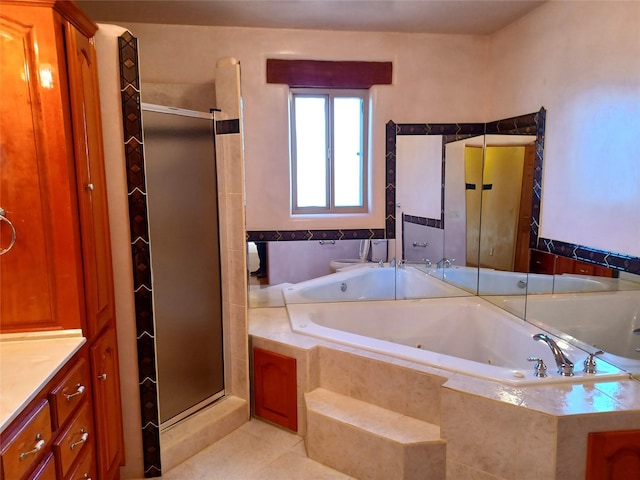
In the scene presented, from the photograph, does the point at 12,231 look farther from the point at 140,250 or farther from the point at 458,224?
the point at 458,224

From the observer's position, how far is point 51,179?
59.5 inches

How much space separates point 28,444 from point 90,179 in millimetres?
925

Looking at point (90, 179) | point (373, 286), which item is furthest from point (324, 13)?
A: point (373, 286)

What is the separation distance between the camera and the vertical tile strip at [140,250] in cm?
185

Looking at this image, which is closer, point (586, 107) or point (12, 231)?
point (12, 231)

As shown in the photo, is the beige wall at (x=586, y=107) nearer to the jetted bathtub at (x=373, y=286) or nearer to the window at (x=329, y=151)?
the jetted bathtub at (x=373, y=286)

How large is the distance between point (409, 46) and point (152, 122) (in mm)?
1931

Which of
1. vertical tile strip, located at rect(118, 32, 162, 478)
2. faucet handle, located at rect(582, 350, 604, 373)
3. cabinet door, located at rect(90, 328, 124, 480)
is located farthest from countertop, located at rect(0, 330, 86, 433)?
faucet handle, located at rect(582, 350, 604, 373)

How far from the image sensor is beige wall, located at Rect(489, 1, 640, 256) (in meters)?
2.06

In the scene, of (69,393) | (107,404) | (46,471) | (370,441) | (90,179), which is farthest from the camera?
(370,441)

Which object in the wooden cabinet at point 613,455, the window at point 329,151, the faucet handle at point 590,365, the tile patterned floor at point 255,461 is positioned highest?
the window at point 329,151

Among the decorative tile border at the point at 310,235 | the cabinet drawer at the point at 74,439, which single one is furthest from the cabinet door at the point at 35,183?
the decorative tile border at the point at 310,235

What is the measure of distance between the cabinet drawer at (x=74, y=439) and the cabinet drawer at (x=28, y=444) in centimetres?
8

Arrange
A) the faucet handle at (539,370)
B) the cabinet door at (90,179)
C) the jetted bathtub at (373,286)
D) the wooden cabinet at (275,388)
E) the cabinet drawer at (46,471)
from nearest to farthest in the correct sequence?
the cabinet drawer at (46,471), the cabinet door at (90,179), the faucet handle at (539,370), the wooden cabinet at (275,388), the jetted bathtub at (373,286)
